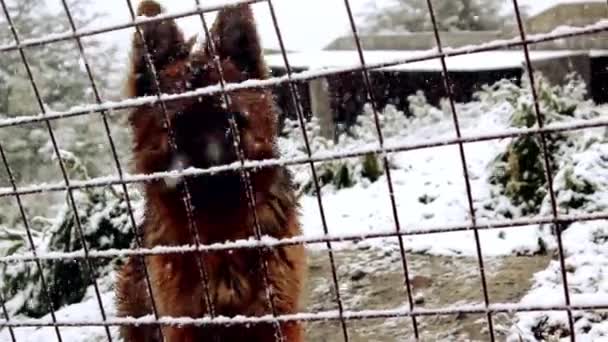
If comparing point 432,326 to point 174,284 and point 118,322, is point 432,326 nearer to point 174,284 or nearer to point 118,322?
point 174,284

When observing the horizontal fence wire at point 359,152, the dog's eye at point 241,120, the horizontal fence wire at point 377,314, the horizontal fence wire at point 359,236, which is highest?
the horizontal fence wire at point 359,152

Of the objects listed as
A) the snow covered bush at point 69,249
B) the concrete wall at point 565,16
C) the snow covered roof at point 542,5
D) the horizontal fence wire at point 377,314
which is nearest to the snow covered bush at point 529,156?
the snow covered bush at point 69,249

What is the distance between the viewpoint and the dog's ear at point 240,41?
3047 mm

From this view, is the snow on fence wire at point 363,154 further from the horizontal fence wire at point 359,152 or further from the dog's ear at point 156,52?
the dog's ear at point 156,52

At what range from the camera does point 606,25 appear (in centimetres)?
164

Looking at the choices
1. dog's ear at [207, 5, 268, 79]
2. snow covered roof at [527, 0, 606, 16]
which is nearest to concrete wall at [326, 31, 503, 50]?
snow covered roof at [527, 0, 606, 16]

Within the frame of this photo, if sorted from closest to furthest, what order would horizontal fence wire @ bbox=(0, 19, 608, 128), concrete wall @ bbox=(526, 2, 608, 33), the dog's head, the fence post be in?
horizontal fence wire @ bbox=(0, 19, 608, 128) < the dog's head < concrete wall @ bbox=(526, 2, 608, 33) < the fence post

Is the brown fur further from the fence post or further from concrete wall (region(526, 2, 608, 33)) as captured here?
concrete wall (region(526, 2, 608, 33))

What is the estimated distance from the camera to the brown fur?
117 inches

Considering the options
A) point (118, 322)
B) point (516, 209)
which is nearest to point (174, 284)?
point (118, 322)

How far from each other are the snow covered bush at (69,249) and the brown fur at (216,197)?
2.79m

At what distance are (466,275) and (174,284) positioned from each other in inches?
108

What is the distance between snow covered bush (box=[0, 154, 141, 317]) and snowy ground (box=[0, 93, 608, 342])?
0.21 meters

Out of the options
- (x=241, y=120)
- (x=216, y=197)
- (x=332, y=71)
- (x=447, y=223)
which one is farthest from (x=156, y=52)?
(x=447, y=223)
